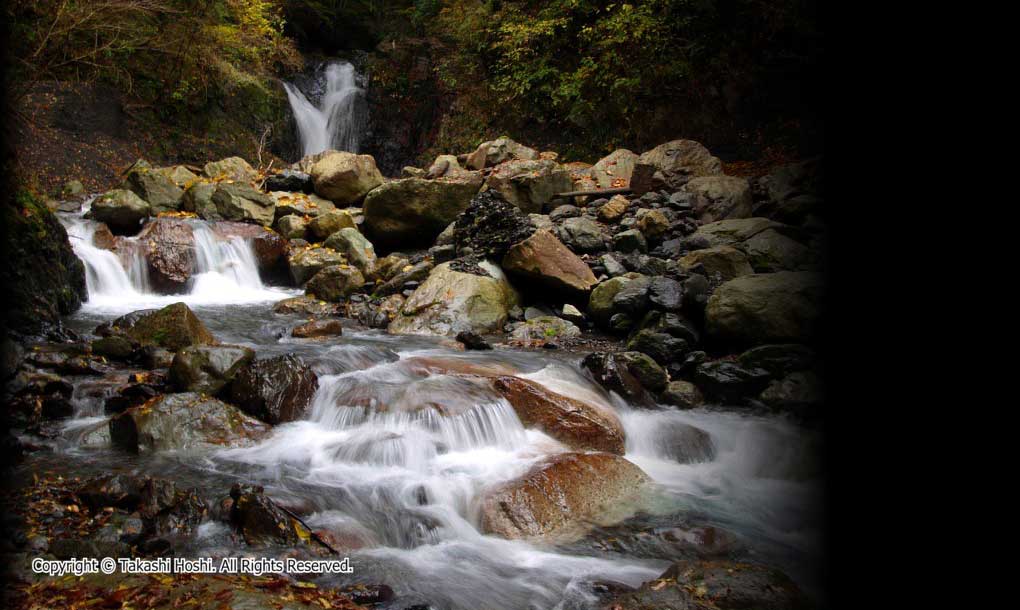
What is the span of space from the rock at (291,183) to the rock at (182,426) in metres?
10.3

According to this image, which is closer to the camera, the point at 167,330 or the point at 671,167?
the point at 167,330

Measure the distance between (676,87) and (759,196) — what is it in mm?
5551

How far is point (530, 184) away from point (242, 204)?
6389 mm

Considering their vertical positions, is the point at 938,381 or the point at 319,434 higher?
the point at 938,381

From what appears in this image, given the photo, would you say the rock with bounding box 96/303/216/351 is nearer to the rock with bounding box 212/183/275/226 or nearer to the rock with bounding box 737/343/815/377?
the rock with bounding box 212/183/275/226

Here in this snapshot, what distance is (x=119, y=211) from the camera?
11055mm

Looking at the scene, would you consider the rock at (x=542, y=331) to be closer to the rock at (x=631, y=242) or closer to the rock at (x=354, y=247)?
the rock at (x=631, y=242)

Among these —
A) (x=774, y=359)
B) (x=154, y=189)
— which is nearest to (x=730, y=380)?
(x=774, y=359)

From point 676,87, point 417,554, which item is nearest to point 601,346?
point 417,554

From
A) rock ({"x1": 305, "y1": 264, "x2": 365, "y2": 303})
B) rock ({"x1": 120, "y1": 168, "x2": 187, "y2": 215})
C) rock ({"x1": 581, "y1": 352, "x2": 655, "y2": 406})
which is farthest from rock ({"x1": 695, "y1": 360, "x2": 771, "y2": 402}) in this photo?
rock ({"x1": 120, "y1": 168, "x2": 187, "y2": 215})

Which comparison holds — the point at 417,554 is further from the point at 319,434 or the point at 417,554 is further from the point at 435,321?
the point at 435,321

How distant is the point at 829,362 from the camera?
3.33 ft

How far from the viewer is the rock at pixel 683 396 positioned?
6.32 metres

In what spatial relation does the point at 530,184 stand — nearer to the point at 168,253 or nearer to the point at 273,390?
A: the point at 168,253
